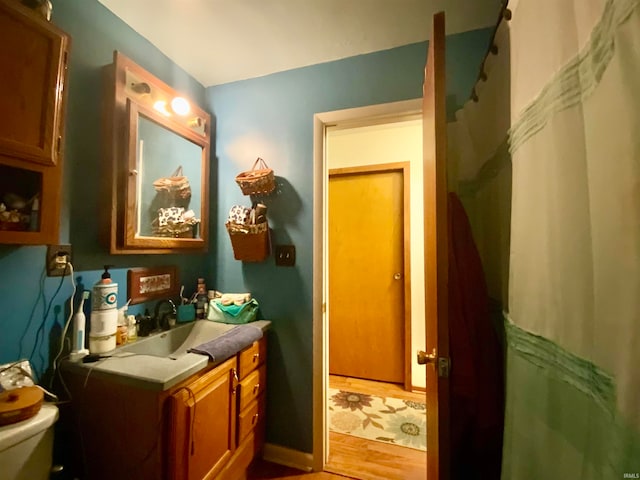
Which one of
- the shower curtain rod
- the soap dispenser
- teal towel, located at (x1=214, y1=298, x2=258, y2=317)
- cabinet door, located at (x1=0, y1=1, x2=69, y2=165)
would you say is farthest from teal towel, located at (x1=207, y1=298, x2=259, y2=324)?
the shower curtain rod

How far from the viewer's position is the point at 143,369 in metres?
0.98

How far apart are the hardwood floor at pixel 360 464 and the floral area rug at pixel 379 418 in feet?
0.22

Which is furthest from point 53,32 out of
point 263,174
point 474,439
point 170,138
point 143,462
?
point 474,439

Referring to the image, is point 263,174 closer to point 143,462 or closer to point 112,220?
point 112,220

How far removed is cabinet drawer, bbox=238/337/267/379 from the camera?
1365mm

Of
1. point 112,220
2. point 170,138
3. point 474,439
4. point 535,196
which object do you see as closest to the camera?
point 535,196

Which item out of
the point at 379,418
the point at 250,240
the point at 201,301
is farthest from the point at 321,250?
the point at 379,418

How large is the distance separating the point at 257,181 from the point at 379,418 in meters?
1.90

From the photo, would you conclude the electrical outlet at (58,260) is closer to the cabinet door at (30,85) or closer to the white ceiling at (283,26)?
the cabinet door at (30,85)

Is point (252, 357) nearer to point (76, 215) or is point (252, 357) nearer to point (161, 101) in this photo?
point (76, 215)

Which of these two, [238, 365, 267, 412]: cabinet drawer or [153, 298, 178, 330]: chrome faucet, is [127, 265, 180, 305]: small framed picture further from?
[238, 365, 267, 412]: cabinet drawer

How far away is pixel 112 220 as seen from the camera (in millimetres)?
1216

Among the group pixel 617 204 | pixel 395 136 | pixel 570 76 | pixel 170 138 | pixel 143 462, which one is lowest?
pixel 143 462

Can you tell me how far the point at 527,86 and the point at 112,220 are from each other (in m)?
1.59
